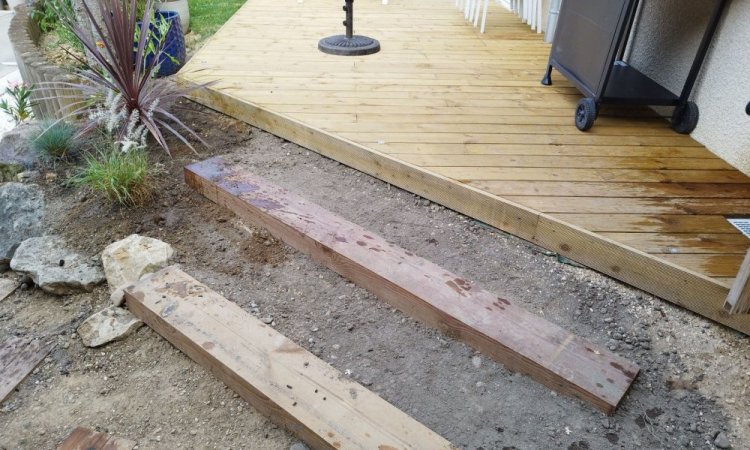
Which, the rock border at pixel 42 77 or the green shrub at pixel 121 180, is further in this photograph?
the rock border at pixel 42 77

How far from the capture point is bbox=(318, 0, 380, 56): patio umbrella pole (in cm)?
384

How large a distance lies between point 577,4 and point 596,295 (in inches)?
69.8

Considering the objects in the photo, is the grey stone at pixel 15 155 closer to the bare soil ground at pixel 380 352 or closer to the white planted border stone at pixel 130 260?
the bare soil ground at pixel 380 352

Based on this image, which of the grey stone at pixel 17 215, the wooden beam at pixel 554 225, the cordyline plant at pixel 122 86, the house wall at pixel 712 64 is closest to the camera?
the wooden beam at pixel 554 225

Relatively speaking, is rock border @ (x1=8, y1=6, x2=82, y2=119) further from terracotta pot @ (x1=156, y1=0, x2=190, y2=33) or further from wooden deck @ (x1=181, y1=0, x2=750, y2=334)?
terracotta pot @ (x1=156, y1=0, x2=190, y2=33)

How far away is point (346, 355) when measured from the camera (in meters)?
1.73

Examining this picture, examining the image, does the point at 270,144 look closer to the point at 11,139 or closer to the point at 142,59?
the point at 142,59

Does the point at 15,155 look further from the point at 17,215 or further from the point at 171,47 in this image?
the point at 171,47

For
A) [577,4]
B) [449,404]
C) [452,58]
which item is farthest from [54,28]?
[449,404]

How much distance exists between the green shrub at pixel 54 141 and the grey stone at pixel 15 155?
63 mm

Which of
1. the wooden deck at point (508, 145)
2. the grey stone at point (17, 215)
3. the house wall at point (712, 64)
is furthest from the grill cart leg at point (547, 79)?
the grey stone at point (17, 215)

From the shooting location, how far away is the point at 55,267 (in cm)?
206

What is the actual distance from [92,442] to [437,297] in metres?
1.06

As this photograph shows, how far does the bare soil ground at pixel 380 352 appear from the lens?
1.50 metres
